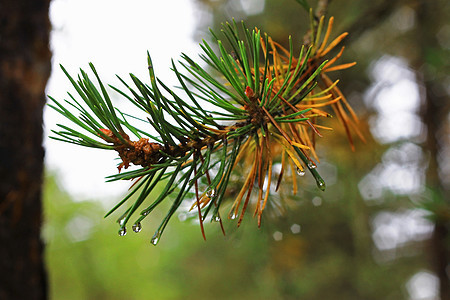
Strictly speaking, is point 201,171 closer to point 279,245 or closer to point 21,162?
point 21,162

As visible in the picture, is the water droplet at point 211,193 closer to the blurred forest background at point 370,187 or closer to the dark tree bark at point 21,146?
the blurred forest background at point 370,187

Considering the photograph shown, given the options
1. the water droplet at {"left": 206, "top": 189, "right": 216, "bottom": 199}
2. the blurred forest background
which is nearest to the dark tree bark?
the blurred forest background

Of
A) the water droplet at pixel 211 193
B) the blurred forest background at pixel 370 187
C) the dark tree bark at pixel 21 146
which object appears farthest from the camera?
the blurred forest background at pixel 370 187

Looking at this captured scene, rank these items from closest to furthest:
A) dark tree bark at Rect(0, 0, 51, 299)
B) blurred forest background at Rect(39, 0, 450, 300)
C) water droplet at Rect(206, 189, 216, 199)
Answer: water droplet at Rect(206, 189, 216, 199) → dark tree bark at Rect(0, 0, 51, 299) → blurred forest background at Rect(39, 0, 450, 300)

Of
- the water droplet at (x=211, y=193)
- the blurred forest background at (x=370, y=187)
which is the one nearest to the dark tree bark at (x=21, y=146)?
the blurred forest background at (x=370, y=187)

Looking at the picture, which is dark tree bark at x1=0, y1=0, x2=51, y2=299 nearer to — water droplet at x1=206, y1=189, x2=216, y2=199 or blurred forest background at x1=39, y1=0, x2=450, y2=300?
blurred forest background at x1=39, y1=0, x2=450, y2=300
